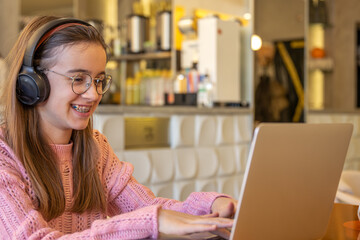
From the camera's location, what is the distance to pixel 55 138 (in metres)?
1.24

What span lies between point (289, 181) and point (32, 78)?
623mm

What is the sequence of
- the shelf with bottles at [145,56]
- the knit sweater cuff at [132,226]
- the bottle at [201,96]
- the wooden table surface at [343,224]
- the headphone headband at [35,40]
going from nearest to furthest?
the knit sweater cuff at [132,226]
the wooden table surface at [343,224]
the headphone headband at [35,40]
the bottle at [201,96]
the shelf with bottles at [145,56]

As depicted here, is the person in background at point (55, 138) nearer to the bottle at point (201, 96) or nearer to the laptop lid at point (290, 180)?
the laptop lid at point (290, 180)

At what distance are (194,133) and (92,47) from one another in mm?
2067

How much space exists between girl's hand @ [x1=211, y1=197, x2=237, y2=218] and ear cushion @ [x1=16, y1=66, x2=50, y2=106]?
0.47 metres

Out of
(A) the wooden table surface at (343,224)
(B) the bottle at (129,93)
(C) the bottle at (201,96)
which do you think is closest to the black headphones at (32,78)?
(A) the wooden table surface at (343,224)

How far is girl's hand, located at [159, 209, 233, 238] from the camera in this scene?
2.84ft

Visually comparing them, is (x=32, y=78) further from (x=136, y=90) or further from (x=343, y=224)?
(x=136, y=90)

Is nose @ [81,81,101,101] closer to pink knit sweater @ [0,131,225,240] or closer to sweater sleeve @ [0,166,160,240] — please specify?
pink knit sweater @ [0,131,225,240]

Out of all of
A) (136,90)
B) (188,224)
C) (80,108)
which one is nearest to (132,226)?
(188,224)

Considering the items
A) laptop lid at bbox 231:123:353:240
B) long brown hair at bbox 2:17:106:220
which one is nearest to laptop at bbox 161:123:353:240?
laptop lid at bbox 231:123:353:240

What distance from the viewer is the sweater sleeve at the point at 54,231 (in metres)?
0.93

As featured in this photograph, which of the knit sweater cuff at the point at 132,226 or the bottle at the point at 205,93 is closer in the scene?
the knit sweater cuff at the point at 132,226

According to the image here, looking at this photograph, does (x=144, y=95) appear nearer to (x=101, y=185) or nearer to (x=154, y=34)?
(x=154, y=34)
